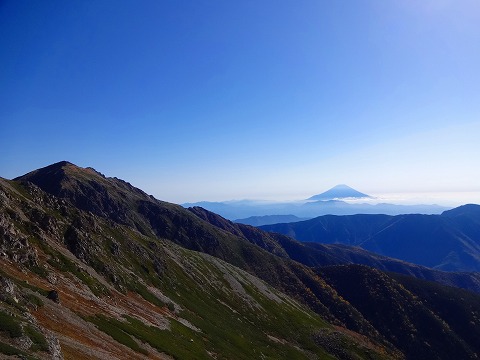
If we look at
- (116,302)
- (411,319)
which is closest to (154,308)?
(116,302)

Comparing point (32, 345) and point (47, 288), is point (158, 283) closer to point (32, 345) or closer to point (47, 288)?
point (47, 288)

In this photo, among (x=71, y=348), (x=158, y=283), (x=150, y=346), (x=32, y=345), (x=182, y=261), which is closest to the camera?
(x=32, y=345)

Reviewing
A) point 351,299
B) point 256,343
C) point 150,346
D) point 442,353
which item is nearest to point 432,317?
point 442,353

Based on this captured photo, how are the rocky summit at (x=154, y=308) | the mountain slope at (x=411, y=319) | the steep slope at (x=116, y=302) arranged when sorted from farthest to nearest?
1. the mountain slope at (x=411, y=319)
2. the rocky summit at (x=154, y=308)
3. the steep slope at (x=116, y=302)

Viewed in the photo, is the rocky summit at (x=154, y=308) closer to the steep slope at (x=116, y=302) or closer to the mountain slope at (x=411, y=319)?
the steep slope at (x=116, y=302)

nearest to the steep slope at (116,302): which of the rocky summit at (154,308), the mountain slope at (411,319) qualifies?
the rocky summit at (154,308)

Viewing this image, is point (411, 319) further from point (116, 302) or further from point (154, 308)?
point (116, 302)

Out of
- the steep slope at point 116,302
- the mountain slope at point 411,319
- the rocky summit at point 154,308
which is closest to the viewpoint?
the steep slope at point 116,302

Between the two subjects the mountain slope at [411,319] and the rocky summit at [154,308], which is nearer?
the rocky summit at [154,308]
